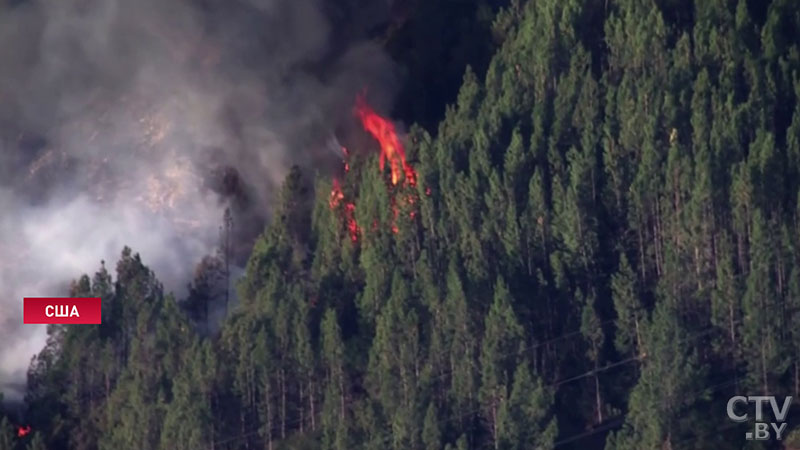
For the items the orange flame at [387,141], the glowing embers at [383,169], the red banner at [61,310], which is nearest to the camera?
the glowing embers at [383,169]

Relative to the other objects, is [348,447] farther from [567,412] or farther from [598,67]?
[598,67]

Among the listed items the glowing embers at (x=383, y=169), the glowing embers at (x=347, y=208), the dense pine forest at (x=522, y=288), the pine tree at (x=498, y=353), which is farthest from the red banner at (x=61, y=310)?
the pine tree at (x=498, y=353)

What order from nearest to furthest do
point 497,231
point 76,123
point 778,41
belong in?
point 497,231 → point 778,41 → point 76,123

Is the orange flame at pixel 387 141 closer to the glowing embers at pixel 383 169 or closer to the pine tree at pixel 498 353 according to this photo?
the glowing embers at pixel 383 169

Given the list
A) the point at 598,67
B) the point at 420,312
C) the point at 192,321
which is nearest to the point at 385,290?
Result: the point at 420,312

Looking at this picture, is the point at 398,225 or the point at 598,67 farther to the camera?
the point at 598,67
